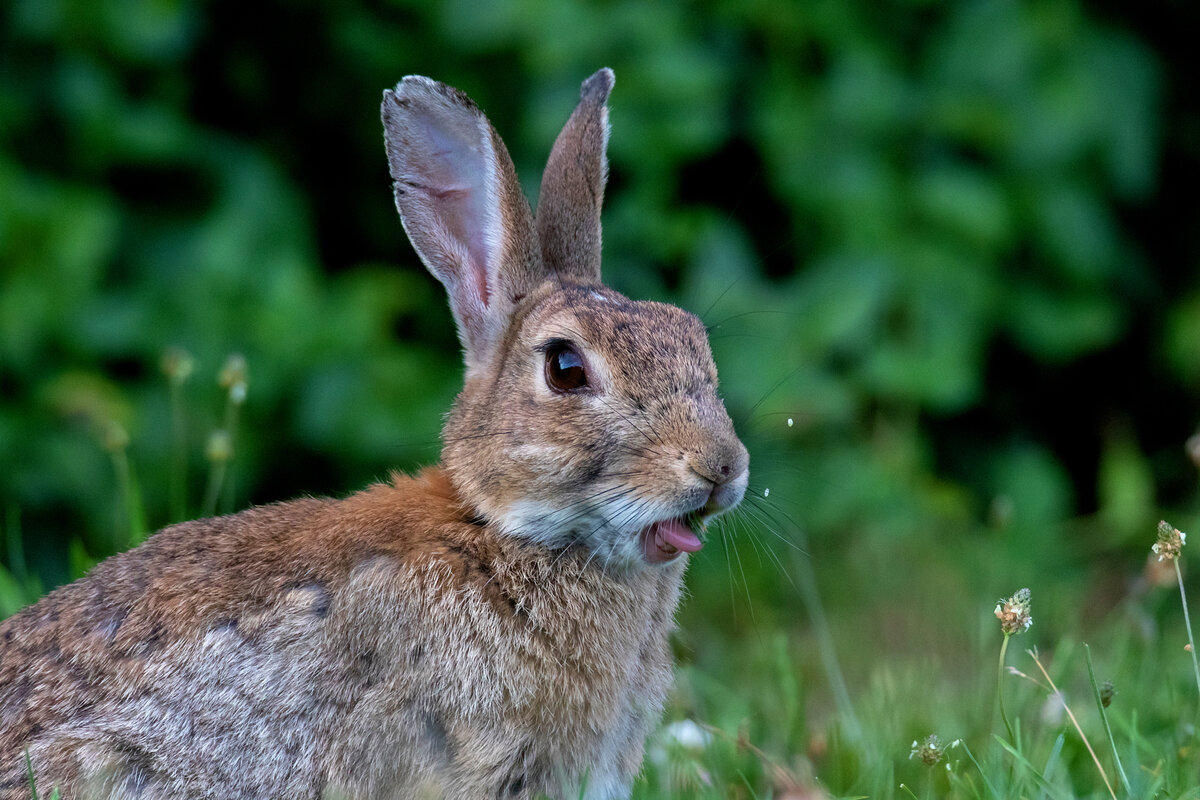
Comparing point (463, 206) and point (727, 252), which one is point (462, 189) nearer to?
point (463, 206)

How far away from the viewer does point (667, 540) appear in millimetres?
2562

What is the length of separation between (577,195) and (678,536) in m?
0.94

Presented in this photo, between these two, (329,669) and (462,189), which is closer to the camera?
(329,669)

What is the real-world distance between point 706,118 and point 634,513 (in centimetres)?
221

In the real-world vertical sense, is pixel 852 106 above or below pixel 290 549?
above

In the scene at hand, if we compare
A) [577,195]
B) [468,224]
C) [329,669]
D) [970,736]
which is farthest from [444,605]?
[970,736]

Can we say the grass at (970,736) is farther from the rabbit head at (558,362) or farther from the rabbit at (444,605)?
the rabbit head at (558,362)

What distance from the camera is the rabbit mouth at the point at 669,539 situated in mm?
2557

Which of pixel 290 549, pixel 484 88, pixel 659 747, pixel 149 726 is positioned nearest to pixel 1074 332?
pixel 484 88

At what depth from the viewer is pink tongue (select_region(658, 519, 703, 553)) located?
2555 millimetres

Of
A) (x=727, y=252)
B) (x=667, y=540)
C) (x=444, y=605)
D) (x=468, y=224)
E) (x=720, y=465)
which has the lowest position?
(x=727, y=252)

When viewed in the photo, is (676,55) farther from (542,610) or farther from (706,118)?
(542,610)

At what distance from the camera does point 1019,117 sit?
4555 millimetres

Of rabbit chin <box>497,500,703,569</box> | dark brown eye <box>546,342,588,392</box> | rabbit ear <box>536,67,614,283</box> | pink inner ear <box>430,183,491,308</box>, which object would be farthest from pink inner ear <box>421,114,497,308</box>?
rabbit chin <box>497,500,703,569</box>
